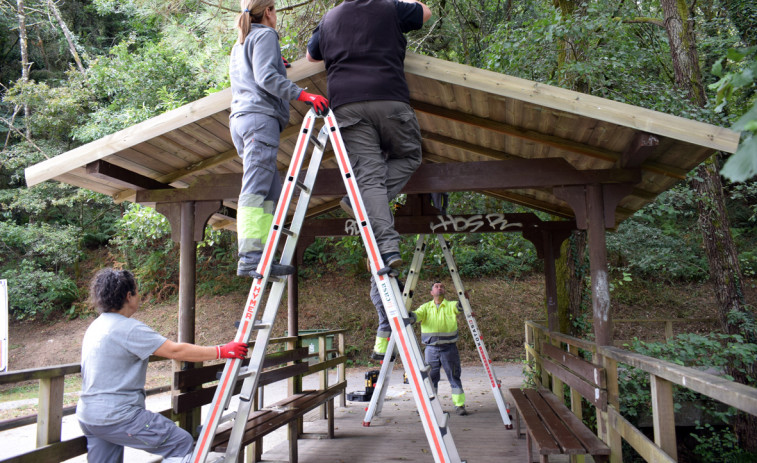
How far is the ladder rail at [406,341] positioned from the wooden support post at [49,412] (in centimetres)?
163

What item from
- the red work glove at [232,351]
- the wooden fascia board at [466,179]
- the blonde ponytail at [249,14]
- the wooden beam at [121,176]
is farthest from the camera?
the wooden fascia board at [466,179]

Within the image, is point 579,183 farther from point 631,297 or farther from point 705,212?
point 631,297

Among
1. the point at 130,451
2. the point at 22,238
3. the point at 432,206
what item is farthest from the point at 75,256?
the point at 432,206

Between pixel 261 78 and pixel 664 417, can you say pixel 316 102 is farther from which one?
pixel 664 417

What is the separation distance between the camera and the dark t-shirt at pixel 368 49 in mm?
3305

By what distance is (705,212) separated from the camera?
828 centimetres

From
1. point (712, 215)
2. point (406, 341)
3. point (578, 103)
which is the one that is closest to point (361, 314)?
point (712, 215)

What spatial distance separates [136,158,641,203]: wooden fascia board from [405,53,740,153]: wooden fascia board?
2.90 ft

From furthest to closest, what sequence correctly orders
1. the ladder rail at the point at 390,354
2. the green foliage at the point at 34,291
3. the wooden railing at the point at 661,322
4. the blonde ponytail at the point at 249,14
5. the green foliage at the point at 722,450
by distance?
the green foliage at the point at 34,291 < the wooden railing at the point at 661,322 < the green foliage at the point at 722,450 < the ladder rail at the point at 390,354 < the blonde ponytail at the point at 249,14

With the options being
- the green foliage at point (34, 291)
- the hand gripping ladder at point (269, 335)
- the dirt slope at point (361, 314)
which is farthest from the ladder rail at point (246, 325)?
the green foliage at point (34, 291)

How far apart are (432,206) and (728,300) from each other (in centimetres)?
498

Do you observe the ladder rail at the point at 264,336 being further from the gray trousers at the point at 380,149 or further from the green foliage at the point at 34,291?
the green foliage at the point at 34,291

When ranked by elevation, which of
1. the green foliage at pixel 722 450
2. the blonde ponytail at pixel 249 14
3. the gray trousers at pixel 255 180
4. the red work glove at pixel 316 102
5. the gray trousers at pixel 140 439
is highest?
the blonde ponytail at pixel 249 14

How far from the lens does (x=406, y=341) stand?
2.64 metres
